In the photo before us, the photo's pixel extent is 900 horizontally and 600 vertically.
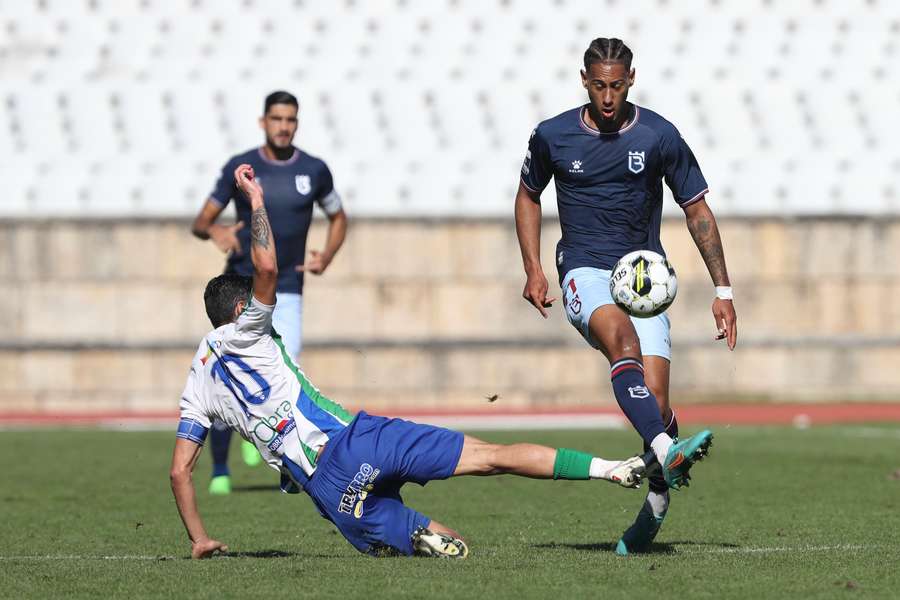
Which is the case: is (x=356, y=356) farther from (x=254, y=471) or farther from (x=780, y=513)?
(x=780, y=513)

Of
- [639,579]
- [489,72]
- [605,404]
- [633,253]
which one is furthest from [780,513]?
[489,72]

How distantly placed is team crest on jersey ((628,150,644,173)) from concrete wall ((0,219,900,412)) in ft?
36.0

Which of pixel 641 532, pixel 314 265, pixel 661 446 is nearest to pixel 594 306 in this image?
pixel 661 446

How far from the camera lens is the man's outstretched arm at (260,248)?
6.38 metres

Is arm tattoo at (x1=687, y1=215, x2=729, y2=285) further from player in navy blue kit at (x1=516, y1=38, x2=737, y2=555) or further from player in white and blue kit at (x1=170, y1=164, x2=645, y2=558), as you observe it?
player in white and blue kit at (x1=170, y1=164, x2=645, y2=558)

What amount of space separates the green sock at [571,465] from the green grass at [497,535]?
35 centimetres

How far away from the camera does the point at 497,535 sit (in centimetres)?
757

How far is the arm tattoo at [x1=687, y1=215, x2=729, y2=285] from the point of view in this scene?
707 cm

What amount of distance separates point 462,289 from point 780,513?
33.0ft

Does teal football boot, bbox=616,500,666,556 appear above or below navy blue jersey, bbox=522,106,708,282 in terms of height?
below

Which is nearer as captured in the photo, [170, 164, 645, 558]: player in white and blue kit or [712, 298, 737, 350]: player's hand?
[170, 164, 645, 558]: player in white and blue kit

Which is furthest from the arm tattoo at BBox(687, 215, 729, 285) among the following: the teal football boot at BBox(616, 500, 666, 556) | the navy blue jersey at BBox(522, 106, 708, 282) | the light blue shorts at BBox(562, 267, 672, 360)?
the teal football boot at BBox(616, 500, 666, 556)

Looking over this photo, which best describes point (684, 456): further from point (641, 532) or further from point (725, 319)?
point (725, 319)

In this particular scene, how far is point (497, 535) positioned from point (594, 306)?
1.35 m
